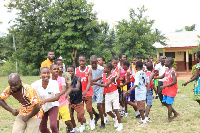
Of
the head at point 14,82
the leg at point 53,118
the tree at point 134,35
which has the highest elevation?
the tree at point 134,35

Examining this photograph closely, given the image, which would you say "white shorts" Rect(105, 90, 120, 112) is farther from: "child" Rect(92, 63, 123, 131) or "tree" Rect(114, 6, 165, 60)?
"tree" Rect(114, 6, 165, 60)

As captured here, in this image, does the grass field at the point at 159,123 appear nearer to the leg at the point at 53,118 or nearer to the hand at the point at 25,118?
the leg at the point at 53,118

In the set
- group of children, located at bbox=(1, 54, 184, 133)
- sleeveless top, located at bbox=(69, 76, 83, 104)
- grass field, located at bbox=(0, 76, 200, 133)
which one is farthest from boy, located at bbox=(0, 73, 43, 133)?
grass field, located at bbox=(0, 76, 200, 133)

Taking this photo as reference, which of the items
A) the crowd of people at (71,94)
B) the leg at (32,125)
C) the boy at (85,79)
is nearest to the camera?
the crowd of people at (71,94)

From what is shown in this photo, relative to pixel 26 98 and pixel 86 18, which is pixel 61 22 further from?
pixel 26 98

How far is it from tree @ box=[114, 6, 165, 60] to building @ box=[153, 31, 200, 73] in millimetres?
3583

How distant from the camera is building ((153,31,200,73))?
83.7ft

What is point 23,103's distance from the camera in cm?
376

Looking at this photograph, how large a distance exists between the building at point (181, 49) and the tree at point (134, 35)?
3.58m

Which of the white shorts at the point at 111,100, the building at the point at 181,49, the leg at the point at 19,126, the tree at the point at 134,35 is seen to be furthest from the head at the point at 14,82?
the building at the point at 181,49

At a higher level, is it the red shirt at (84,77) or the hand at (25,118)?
the red shirt at (84,77)

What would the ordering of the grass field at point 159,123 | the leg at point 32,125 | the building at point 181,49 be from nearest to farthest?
the leg at point 32,125, the grass field at point 159,123, the building at point 181,49

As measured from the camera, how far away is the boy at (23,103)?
137 inches

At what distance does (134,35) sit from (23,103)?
19.1 meters
